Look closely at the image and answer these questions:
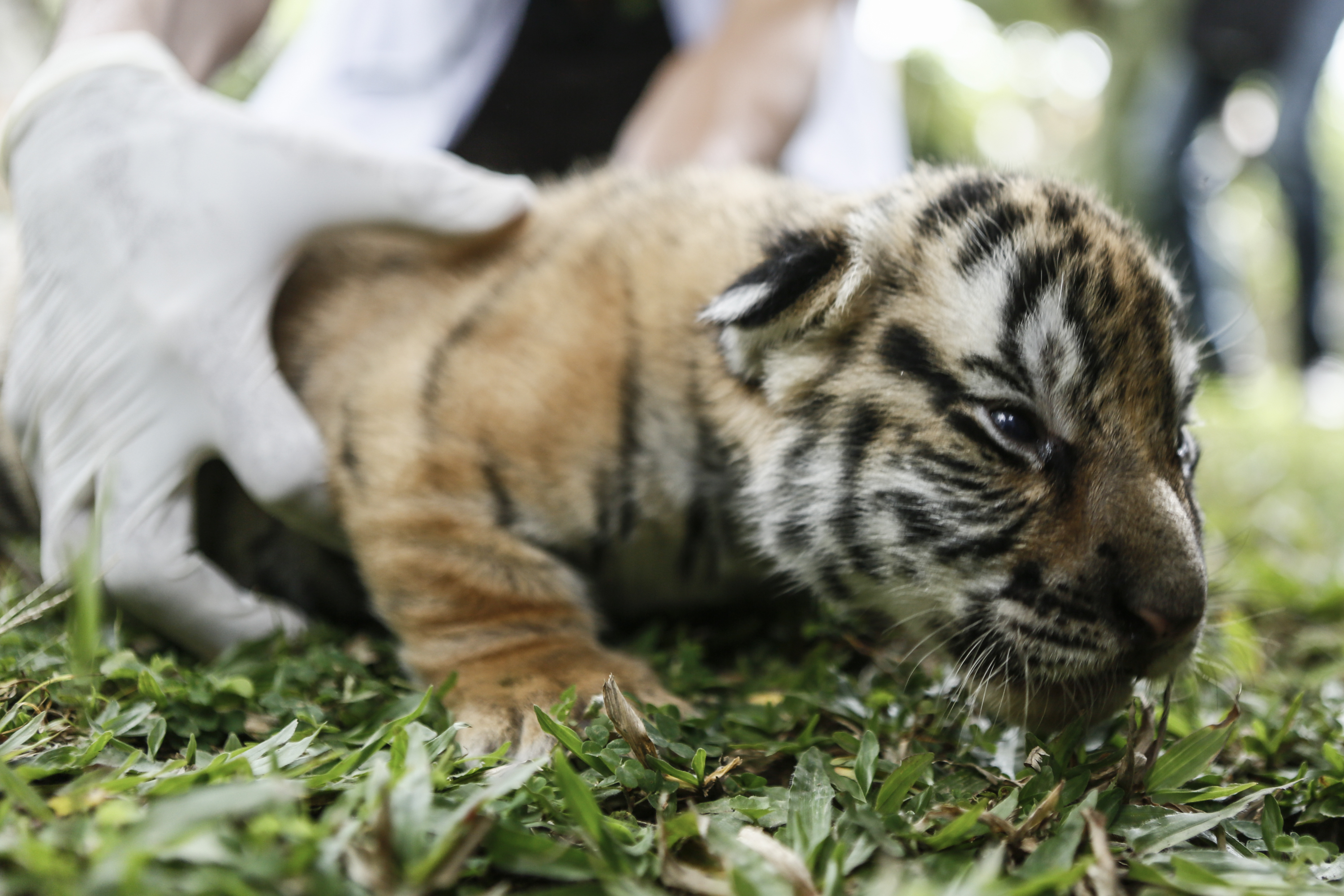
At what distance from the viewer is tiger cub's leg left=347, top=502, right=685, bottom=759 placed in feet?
5.54

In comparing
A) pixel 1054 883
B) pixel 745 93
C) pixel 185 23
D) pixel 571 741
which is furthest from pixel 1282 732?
pixel 185 23

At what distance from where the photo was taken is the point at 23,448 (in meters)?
2.20

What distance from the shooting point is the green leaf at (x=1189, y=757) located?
1347mm

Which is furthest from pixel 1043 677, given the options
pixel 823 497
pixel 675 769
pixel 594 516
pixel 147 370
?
pixel 147 370

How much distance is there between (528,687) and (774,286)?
821 mm

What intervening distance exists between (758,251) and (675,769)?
109cm

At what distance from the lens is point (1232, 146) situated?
241 inches

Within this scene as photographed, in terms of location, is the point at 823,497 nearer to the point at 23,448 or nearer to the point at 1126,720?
the point at 1126,720

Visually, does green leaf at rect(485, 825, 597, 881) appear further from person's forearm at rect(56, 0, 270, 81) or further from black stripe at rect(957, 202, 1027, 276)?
person's forearm at rect(56, 0, 270, 81)

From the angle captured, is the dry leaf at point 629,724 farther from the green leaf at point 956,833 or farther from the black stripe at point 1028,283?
the black stripe at point 1028,283

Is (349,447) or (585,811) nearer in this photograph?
(585,811)

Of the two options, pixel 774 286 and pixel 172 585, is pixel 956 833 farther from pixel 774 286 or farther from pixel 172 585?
pixel 172 585

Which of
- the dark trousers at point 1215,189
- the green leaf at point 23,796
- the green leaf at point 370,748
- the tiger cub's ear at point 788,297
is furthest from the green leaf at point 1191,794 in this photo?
the dark trousers at point 1215,189

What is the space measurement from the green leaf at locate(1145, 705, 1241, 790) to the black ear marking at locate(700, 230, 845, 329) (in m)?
0.92
